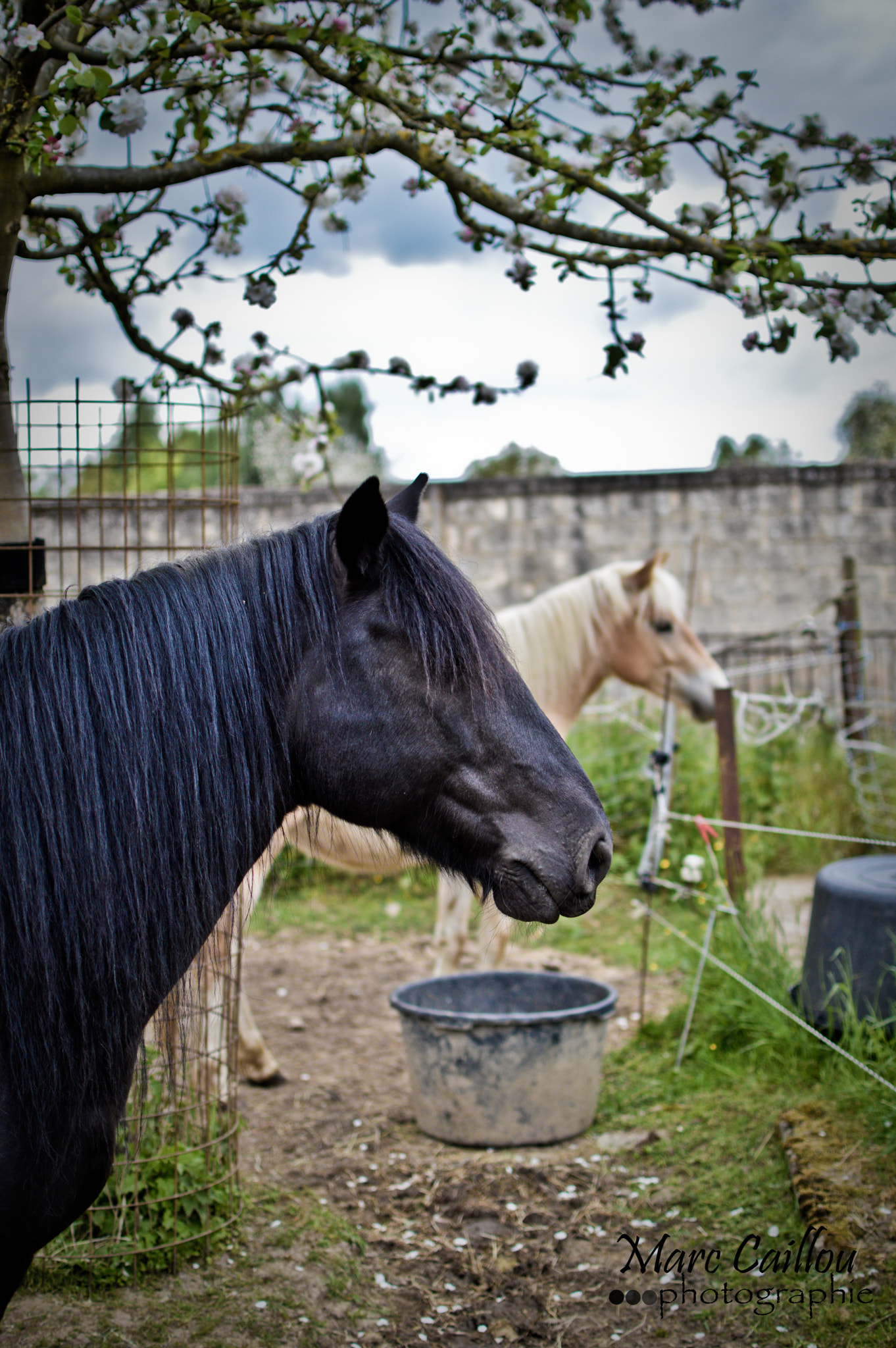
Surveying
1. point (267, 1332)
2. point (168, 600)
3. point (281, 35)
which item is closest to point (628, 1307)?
point (267, 1332)

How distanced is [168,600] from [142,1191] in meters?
2.03

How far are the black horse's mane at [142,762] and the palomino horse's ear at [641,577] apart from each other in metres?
3.59

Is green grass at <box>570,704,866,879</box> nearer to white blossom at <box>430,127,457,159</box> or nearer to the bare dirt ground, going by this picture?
the bare dirt ground

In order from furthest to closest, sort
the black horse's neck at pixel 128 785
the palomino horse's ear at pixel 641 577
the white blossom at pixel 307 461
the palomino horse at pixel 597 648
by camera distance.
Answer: the palomino horse's ear at pixel 641 577, the palomino horse at pixel 597 648, the white blossom at pixel 307 461, the black horse's neck at pixel 128 785

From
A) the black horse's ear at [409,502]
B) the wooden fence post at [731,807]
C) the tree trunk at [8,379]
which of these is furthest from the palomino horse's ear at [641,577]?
the black horse's ear at [409,502]

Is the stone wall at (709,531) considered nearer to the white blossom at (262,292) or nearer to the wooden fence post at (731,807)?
the wooden fence post at (731,807)

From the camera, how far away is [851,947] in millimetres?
3156

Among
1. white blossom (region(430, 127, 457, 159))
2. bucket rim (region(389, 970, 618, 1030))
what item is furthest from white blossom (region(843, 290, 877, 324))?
bucket rim (region(389, 970, 618, 1030))

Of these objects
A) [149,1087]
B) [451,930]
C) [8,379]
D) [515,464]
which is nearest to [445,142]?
[8,379]

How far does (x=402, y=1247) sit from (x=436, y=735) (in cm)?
208

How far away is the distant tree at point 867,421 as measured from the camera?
77.7ft

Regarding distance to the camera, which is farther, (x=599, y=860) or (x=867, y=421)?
(x=867, y=421)

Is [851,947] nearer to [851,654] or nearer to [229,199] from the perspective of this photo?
[229,199]

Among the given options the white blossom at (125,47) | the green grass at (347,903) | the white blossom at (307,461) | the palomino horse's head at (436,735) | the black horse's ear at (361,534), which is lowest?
the green grass at (347,903)
